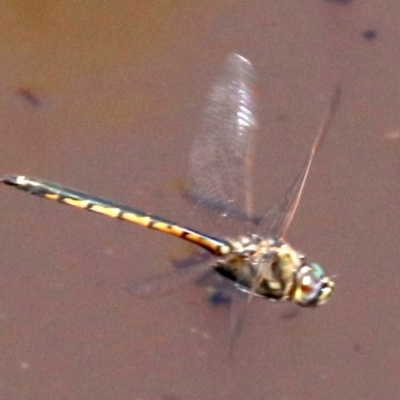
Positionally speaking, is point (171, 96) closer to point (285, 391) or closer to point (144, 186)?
point (144, 186)

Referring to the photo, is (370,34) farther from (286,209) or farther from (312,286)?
(312,286)

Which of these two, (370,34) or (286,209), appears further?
(370,34)

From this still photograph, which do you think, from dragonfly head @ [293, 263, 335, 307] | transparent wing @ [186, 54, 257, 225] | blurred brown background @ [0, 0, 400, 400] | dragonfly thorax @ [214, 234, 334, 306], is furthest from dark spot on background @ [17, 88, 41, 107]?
dragonfly head @ [293, 263, 335, 307]

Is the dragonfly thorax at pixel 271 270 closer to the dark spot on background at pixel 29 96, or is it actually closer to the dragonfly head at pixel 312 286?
the dragonfly head at pixel 312 286

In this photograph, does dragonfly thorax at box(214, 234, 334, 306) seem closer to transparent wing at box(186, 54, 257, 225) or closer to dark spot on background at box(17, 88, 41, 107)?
transparent wing at box(186, 54, 257, 225)

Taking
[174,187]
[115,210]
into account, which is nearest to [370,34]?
[174,187]

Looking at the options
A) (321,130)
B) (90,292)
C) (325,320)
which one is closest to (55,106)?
(90,292)

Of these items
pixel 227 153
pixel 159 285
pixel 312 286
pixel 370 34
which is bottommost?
Answer: pixel 159 285
